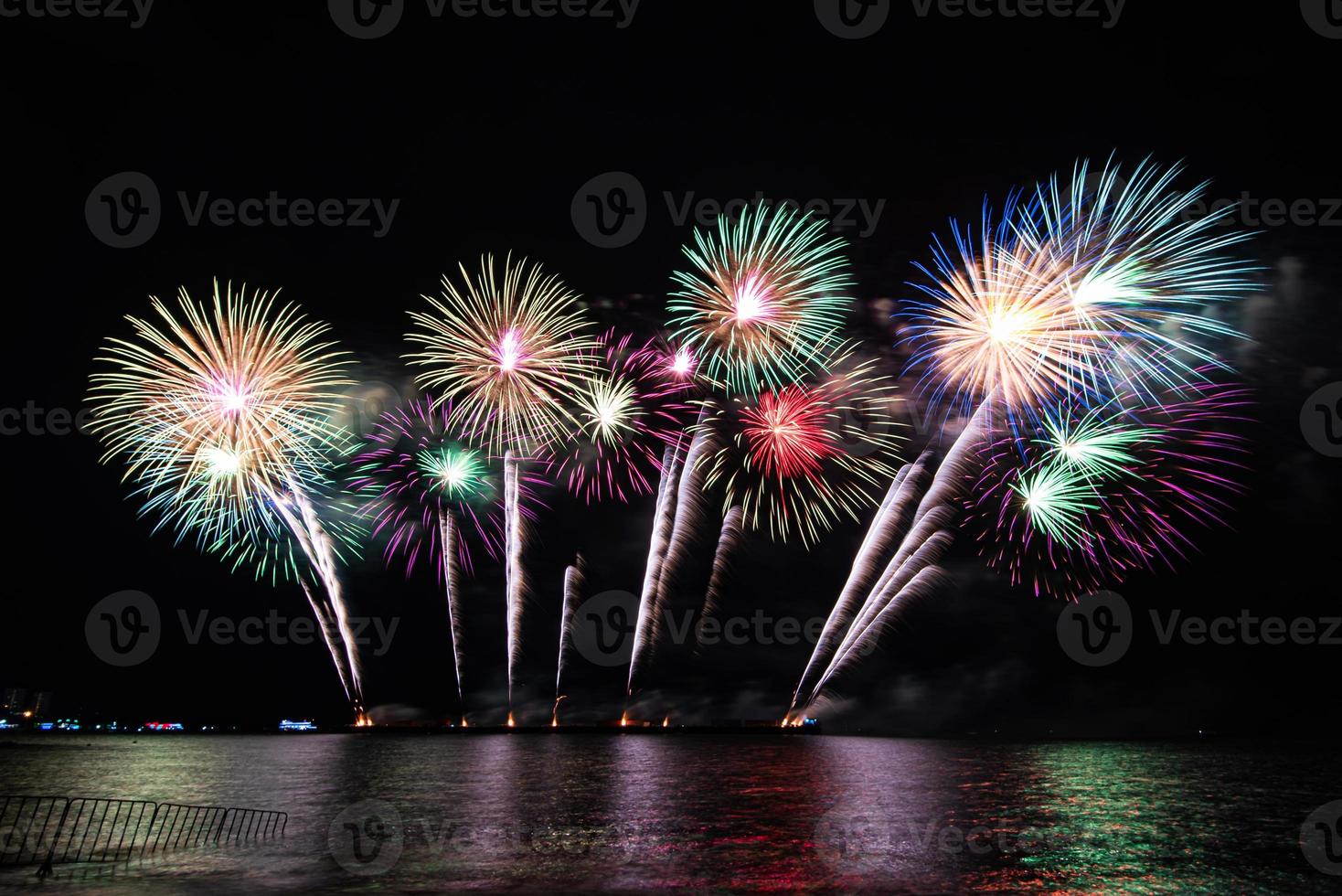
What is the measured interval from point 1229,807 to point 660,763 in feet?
176

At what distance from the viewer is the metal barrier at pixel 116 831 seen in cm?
2633

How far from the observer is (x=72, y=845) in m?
28.0

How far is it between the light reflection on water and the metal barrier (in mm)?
1683

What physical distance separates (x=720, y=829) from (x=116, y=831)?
22.5 meters

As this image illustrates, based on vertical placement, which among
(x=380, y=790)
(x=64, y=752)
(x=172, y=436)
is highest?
(x=172, y=436)

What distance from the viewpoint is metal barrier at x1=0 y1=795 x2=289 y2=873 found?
86.4 ft

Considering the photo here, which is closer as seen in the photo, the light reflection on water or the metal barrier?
the light reflection on water

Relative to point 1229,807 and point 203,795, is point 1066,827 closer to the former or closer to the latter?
point 1229,807

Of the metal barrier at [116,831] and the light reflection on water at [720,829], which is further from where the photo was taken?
the metal barrier at [116,831]

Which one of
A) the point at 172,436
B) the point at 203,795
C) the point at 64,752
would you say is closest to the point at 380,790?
the point at 203,795

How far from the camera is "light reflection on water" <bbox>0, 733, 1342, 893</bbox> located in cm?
2398

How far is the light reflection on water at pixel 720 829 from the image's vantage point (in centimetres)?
2398

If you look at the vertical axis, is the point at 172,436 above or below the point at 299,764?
above

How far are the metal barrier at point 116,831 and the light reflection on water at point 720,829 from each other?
168 centimetres
